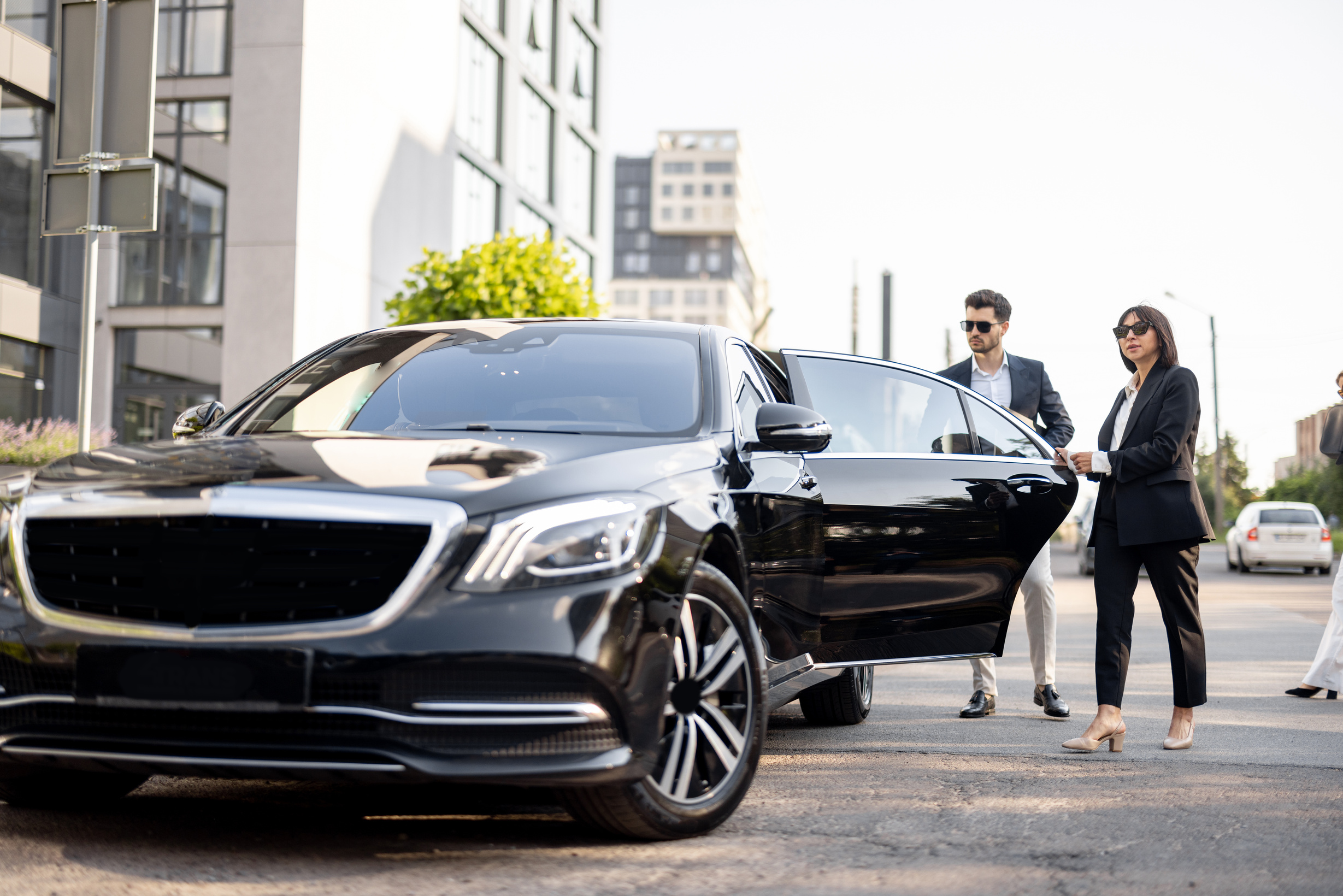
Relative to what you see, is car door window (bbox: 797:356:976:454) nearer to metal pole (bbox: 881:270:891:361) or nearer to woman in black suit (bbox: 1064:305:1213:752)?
woman in black suit (bbox: 1064:305:1213:752)

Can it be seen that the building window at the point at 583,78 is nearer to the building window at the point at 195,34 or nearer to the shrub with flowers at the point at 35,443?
the building window at the point at 195,34

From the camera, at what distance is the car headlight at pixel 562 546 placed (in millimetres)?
3367

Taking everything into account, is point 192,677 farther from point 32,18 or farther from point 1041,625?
point 32,18

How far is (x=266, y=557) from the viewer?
340cm

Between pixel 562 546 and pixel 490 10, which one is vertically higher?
pixel 490 10

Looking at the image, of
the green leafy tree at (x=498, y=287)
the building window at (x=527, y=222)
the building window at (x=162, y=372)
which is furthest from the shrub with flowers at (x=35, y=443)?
the building window at (x=527, y=222)

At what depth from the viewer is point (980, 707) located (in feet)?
23.3

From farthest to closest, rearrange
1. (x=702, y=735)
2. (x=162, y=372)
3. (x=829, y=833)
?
1. (x=162, y=372)
2. (x=829, y=833)
3. (x=702, y=735)

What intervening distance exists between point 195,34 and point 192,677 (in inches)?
994

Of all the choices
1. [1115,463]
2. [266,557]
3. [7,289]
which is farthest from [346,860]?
[7,289]

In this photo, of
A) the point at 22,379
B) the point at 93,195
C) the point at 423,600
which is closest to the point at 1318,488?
the point at 22,379

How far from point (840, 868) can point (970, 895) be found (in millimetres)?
378

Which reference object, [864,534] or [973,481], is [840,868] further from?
[973,481]

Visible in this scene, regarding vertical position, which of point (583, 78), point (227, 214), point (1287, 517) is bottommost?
point (1287, 517)
